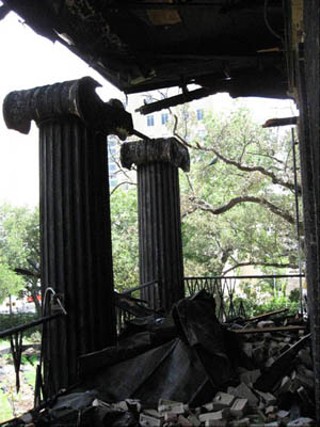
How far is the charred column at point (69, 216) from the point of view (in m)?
3.51

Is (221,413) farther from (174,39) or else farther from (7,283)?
(7,283)

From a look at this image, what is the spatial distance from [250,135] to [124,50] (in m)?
12.0

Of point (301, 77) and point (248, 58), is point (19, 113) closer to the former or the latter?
point (301, 77)

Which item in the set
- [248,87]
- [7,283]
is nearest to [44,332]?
[248,87]

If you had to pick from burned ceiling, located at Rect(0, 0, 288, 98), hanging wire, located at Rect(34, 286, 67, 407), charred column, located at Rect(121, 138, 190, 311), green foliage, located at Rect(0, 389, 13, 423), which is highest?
burned ceiling, located at Rect(0, 0, 288, 98)

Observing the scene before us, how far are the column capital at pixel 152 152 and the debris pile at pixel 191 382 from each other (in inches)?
94.8

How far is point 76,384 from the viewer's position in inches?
135

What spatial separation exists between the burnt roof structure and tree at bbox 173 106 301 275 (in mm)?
9079

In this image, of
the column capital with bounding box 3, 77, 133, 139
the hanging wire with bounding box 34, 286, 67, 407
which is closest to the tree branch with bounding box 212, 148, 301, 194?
the column capital with bounding box 3, 77, 133, 139

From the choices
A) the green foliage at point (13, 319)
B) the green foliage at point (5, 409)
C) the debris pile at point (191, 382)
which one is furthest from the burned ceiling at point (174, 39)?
the green foliage at point (13, 319)

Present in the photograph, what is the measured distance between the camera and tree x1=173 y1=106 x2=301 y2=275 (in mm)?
15477

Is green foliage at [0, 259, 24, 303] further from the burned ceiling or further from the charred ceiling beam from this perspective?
the charred ceiling beam

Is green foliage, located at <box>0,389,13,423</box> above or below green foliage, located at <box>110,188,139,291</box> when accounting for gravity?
below

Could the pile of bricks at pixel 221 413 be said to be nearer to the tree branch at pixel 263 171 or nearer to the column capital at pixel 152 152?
the column capital at pixel 152 152
